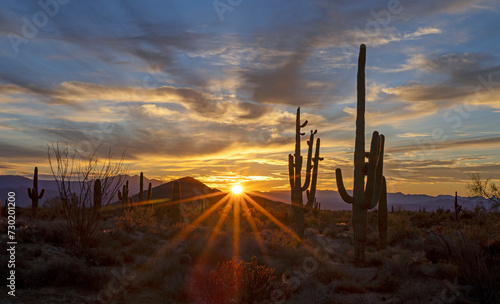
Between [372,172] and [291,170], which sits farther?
[291,170]

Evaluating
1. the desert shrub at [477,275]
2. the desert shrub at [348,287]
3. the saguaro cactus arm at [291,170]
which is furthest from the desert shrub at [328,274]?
the saguaro cactus arm at [291,170]

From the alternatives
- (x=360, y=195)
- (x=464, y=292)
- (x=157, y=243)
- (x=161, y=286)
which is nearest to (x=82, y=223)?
(x=161, y=286)

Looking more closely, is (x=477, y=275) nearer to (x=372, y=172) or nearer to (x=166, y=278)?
(x=372, y=172)

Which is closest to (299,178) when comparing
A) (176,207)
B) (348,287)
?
(176,207)

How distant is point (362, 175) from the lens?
531 inches

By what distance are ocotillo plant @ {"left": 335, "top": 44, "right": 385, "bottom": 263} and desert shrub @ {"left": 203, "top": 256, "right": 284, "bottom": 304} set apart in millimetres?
5900

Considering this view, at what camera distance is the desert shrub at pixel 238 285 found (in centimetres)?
808

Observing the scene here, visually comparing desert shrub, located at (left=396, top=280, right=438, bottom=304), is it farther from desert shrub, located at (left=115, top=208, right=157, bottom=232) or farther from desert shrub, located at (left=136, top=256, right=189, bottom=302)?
desert shrub, located at (left=115, top=208, right=157, bottom=232)

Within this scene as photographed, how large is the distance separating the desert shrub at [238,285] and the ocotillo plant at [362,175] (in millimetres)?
5900

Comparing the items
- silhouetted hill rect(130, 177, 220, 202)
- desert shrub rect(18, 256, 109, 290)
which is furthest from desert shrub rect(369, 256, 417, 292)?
silhouetted hill rect(130, 177, 220, 202)

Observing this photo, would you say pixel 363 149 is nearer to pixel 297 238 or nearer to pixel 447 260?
pixel 447 260

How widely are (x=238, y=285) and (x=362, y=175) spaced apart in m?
7.24

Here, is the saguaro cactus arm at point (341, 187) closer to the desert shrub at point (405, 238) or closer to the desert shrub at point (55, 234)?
the desert shrub at point (405, 238)

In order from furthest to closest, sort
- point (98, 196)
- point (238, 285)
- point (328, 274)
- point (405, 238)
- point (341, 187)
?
point (405, 238), point (341, 187), point (98, 196), point (328, 274), point (238, 285)
